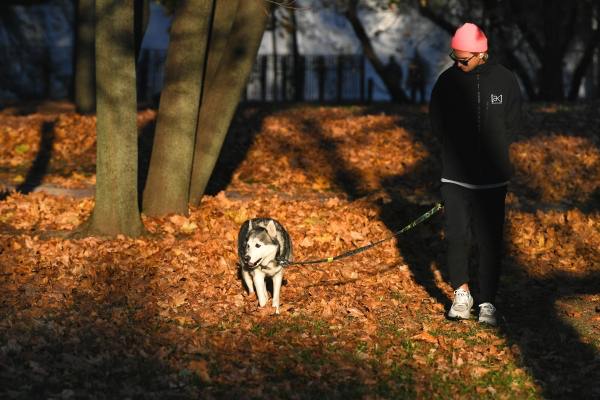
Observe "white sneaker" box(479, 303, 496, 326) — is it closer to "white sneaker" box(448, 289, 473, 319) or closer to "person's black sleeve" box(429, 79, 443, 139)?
"white sneaker" box(448, 289, 473, 319)

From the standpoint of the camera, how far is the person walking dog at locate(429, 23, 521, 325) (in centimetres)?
898

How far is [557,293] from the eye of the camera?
11.2 metres

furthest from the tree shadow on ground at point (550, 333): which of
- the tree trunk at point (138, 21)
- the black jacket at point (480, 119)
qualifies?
the tree trunk at point (138, 21)

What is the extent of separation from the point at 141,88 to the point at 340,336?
2691 cm

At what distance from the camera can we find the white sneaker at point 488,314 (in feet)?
30.4

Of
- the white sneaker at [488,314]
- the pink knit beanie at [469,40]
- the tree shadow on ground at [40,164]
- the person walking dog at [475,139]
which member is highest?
the pink knit beanie at [469,40]

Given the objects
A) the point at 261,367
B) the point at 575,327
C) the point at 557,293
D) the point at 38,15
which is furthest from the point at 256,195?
the point at 38,15

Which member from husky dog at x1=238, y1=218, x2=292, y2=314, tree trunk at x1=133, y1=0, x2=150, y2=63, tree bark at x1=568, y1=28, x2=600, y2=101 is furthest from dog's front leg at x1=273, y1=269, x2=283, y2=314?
tree bark at x1=568, y1=28, x2=600, y2=101

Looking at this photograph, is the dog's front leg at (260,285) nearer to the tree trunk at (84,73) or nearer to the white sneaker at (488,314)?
the white sneaker at (488,314)

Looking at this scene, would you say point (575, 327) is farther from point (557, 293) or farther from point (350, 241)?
point (350, 241)

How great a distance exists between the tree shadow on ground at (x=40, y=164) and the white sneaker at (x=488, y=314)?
7664 mm

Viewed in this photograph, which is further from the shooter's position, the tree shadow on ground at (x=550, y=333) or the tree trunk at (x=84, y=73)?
the tree trunk at (x=84, y=73)

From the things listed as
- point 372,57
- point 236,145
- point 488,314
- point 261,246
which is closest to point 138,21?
point 236,145

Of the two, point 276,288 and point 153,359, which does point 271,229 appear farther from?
point 153,359
